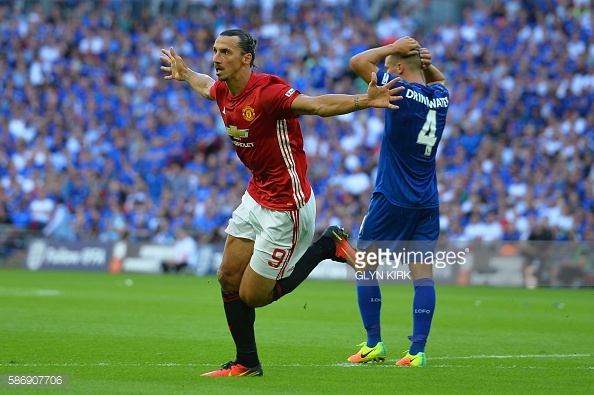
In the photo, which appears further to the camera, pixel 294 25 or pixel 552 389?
pixel 294 25

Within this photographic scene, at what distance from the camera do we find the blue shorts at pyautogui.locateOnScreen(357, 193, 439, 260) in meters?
9.29

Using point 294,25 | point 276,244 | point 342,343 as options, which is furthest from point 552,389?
point 294,25

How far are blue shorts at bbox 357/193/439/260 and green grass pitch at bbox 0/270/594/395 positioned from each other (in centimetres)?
103

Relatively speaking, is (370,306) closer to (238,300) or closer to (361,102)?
(238,300)

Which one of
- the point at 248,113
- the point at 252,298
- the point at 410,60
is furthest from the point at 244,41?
the point at 252,298

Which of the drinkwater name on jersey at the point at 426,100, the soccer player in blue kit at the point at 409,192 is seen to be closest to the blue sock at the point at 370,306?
the soccer player in blue kit at the point at 409,192

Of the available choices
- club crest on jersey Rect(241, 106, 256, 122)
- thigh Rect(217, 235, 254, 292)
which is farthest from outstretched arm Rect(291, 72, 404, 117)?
thigh Rect(217, 235, 254, 292)

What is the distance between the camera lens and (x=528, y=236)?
21.9m

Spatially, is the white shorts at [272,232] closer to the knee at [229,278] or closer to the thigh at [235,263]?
the thigh at [235,263]

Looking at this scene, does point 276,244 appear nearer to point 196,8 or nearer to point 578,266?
point 578,266

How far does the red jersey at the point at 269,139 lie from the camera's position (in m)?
8.06

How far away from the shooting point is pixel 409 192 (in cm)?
926

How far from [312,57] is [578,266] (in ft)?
37.9

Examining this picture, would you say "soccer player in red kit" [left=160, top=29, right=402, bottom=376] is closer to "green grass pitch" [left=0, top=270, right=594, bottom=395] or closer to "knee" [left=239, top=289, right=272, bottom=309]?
"knee" [left=239, top=289, right=272, bottom=309]
